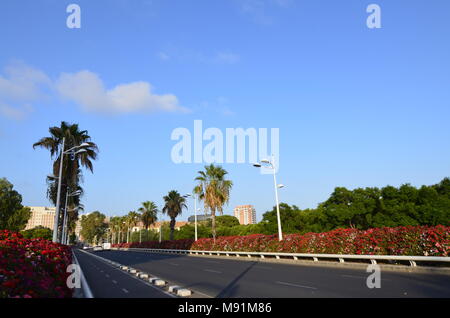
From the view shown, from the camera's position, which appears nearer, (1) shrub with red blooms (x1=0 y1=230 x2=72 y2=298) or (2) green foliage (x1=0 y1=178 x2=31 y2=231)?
(1) shrub with red blooms (x1=0 y1=230 x2=72 y2=298)

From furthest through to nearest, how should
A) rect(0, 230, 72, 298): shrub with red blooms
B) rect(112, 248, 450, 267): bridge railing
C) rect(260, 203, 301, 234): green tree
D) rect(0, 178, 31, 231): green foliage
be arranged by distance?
rect(260, 203, 301, 234): green tree
rect(0, 178, 31, 231): green foliage
rect(112, 248, 450, 267): bridge railing
rect(0, 230, 72, 298): shrub with red blooms

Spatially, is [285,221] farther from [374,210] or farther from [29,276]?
[29,276]

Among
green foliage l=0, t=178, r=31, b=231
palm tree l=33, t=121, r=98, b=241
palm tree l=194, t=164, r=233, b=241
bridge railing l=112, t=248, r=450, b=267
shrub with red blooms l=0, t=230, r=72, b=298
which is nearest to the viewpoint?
shrub with red blooms l=0, t=230, r=72, b=298

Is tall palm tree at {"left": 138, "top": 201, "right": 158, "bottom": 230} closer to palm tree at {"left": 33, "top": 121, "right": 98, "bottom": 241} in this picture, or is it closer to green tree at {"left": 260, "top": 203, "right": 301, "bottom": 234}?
green tree at {"left": 260, "top": 203, "right": 301, "bottom": 234}

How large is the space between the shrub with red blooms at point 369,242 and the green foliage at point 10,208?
160ft

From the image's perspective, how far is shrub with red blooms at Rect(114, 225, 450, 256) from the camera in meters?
14.5

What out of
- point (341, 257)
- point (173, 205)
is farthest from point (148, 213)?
point (341, 257)

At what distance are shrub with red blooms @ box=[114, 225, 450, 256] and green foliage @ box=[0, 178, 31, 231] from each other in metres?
48.7

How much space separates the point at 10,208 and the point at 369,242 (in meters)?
62.6

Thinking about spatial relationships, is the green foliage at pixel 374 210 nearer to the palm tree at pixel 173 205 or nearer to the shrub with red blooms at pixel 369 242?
the palm tree at pixel 173 205

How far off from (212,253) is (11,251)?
102 ft

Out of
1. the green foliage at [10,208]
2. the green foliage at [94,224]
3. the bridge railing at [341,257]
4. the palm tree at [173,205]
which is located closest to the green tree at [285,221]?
the palm tree at [173,205]

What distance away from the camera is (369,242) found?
17.8 metres

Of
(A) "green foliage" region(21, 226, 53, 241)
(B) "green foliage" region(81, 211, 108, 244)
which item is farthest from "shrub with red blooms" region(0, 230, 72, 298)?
(B) "green foliage" region(81, 211, 108, 244)
